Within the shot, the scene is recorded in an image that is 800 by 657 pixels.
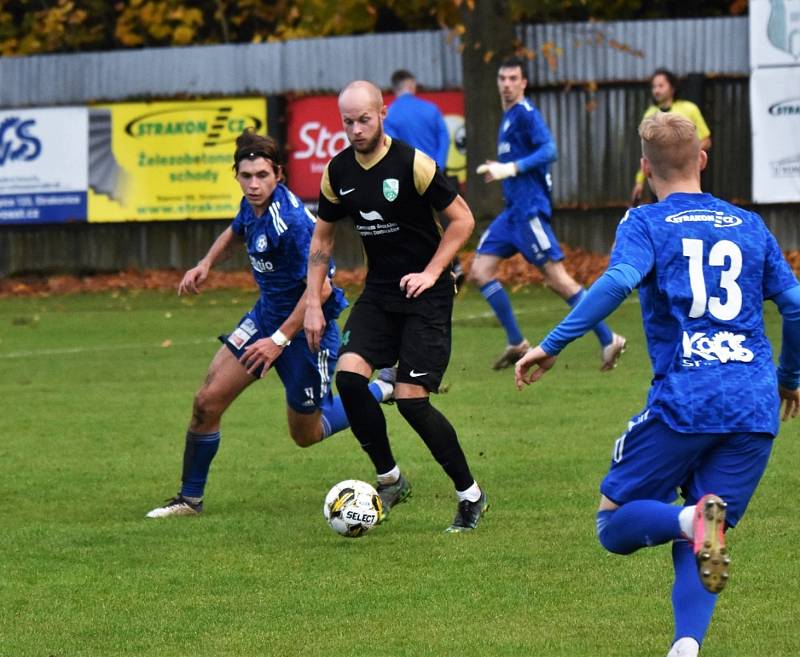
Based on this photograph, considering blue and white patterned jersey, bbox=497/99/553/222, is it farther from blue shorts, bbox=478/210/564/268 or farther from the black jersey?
the black jersey

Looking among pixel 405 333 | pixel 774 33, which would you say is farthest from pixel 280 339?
pixel 774 33

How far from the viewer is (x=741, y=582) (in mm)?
6645

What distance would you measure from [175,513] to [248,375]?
0.78m

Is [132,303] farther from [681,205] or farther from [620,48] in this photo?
[681,205]

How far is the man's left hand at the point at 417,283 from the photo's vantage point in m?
7.66

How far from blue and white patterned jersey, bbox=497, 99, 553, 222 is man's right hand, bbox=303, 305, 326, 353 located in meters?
5.69

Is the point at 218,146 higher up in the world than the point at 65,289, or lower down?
higher up

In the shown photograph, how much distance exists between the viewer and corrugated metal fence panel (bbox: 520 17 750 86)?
2095 centimetres

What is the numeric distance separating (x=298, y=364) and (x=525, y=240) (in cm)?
525

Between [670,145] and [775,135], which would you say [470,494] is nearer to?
[670,145]

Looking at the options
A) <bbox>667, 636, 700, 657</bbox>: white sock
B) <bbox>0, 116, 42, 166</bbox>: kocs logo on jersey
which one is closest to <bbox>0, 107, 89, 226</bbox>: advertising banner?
<bbox>0, 116, 42, 166</bbox>: kocs logo on jersey

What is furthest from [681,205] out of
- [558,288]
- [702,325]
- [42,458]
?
[558,288]

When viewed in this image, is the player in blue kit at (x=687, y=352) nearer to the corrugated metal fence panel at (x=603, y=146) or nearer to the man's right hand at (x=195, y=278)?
the man's right hand at (x=195, y=278)

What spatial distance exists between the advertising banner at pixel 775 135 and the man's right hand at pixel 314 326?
43.5ft
